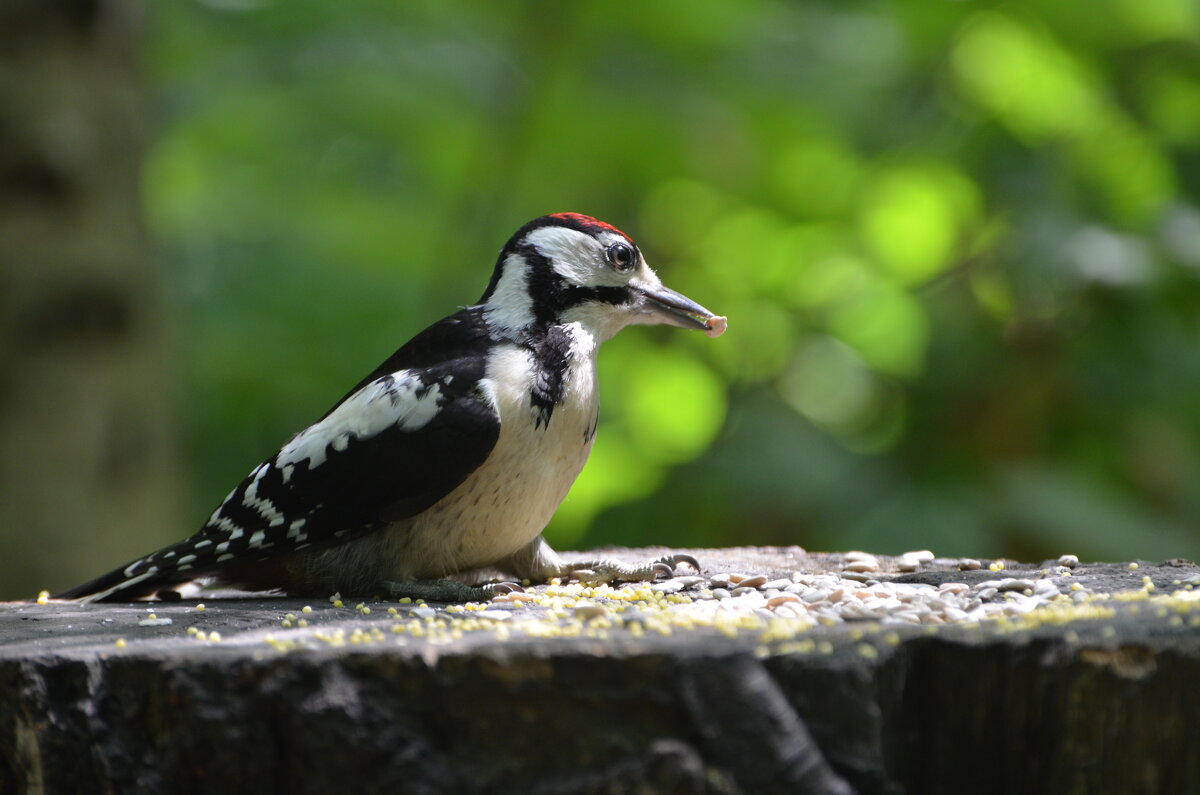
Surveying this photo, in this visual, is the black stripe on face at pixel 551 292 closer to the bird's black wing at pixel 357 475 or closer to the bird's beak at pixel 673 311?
the bird's beak at pixel 673 311

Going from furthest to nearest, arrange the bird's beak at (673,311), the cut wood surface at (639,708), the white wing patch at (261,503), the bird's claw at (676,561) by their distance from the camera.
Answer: the bird's beak at (673,311), the bird's claw at (676,561), the white wing patch at (261,503), the cut wood surface at (639,708)

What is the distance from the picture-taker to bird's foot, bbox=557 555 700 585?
354 centimetres

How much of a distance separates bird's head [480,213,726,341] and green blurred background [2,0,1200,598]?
2034 mm

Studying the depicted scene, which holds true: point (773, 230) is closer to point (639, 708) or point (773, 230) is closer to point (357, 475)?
point (357, 475)

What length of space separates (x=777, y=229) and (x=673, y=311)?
329cm

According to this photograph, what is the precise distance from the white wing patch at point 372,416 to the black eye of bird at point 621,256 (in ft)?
2.40

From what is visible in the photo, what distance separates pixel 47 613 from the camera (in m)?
3.00

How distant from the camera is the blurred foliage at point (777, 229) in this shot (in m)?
5.63

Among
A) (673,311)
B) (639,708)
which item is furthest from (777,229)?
(639,708)

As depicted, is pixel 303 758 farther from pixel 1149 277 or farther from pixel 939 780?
pixel 1149 277

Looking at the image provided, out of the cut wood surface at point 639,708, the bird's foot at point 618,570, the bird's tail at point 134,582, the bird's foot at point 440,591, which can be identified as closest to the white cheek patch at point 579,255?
the bird's foot at point 618,570

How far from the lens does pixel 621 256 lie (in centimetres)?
372

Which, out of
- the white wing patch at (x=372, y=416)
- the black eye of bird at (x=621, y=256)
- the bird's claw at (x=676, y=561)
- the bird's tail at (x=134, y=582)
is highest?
the black eye of bird at (x=621, y=256)

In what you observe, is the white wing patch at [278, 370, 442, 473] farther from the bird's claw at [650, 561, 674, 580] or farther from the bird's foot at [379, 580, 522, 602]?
the bird's claw at [650, 561, 674, 580]
